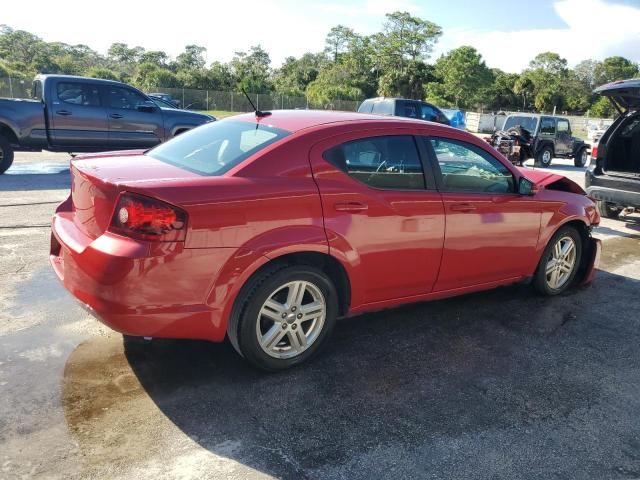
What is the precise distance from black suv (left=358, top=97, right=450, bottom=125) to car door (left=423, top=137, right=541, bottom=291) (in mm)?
11740

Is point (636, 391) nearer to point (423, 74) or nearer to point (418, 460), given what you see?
point (418, 460)

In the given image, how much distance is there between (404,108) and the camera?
16.4 m

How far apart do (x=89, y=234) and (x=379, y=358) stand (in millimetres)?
2001

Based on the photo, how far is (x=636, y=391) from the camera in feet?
11.3

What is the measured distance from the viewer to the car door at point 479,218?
157 inches

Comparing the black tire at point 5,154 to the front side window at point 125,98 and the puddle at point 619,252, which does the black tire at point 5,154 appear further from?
the puddle at point 619,252

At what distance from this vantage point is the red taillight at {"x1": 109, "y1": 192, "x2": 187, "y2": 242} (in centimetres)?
282

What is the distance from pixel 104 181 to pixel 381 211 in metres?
1.70

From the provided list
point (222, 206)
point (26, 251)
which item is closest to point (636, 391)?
point (222, 206)

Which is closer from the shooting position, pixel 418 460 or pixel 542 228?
pixel 418 460

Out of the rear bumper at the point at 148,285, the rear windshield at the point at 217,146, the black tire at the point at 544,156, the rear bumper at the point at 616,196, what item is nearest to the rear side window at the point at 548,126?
the black tire at the point at 544,156

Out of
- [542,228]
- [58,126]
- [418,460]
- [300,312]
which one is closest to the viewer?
[418,460]

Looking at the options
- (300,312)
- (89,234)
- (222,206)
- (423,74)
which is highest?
(423,74)

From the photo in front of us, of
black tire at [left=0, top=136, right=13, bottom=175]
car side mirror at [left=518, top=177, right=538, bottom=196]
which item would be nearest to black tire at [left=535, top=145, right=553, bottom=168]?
car side mirror at [left=518, top=177, right=538, bottom=196]
